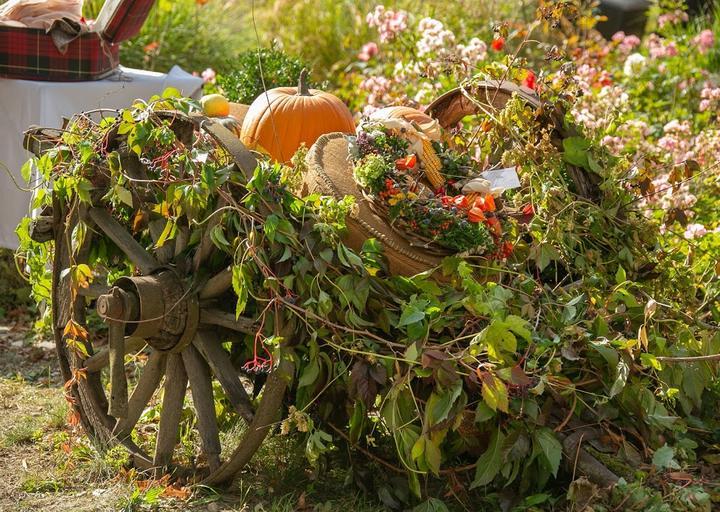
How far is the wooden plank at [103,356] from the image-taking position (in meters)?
2.96

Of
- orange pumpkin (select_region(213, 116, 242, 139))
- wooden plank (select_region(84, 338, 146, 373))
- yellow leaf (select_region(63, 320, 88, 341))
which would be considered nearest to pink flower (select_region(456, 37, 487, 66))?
orange pumpkin (select_region(213, 116, 242, 139))

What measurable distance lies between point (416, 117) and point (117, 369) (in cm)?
133

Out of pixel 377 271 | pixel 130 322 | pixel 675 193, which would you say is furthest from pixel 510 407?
pixel 675 193

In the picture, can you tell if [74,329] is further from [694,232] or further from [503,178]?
[694,232]

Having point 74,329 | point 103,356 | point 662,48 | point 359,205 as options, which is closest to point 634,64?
point 662,48

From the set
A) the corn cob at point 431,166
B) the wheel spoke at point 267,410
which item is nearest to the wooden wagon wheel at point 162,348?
the wheel spoke at point 267,410

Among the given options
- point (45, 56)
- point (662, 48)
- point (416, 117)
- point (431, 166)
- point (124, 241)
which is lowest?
point (124, 241)

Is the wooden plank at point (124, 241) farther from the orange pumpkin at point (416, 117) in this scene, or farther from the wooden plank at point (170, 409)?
the orange pumpkin at point (416, 117)

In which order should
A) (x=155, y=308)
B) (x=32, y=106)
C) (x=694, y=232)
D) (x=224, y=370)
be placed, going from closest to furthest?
(x=155, y=308) < (x=224, y=370) < (x=694, y=232) < (x=32, y=106)

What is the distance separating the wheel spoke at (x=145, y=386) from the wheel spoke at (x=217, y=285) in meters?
0.26

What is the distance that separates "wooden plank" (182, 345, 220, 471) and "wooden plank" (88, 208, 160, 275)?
261mm

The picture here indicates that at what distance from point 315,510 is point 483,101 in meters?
1.53

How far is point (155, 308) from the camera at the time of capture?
2660 mm

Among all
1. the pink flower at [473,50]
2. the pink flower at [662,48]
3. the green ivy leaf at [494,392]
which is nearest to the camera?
the green ivy leaf at [494,392]
